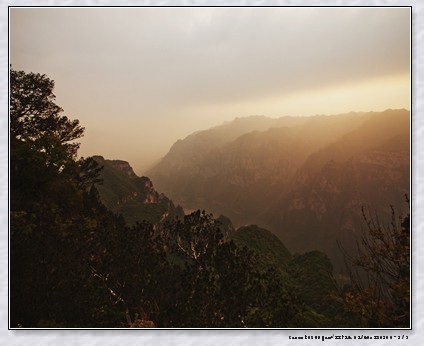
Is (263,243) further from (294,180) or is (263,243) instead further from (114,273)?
(294,180)

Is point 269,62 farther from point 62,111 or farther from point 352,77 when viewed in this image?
point 62,111

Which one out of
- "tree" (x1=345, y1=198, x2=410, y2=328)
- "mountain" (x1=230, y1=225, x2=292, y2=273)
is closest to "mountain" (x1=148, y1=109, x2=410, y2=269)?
"mountain" (x1=230, y1=225, x2=292, y2=273)

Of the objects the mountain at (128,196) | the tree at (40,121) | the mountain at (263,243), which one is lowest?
the mountain at (263,243)

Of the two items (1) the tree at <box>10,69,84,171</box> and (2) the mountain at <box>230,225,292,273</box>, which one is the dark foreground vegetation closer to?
(1) the tree at <box>10,69,84,171</box>

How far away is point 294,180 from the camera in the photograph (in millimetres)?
89000

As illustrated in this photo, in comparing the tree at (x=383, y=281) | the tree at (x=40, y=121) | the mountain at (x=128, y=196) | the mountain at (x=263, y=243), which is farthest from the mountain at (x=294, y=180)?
the tree at (x=383, y=281)

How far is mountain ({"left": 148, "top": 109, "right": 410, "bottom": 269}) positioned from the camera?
6050 cm

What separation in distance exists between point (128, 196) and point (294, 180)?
58421mm

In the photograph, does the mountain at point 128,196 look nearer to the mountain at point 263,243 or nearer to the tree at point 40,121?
the mountain at point 263,243

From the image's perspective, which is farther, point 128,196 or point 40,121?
point 128,196

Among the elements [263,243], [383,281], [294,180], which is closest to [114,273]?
[383,281]

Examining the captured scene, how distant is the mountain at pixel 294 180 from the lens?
199 feet

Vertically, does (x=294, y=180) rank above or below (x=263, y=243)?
above

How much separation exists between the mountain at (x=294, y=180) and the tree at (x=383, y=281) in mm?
44730
